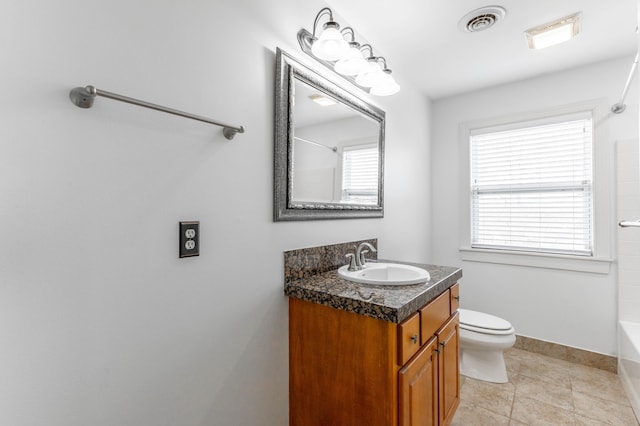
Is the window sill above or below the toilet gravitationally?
above

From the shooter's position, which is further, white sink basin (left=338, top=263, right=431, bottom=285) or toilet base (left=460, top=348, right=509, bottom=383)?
toilet base (left=460, top=348, right=509, bottom=383)

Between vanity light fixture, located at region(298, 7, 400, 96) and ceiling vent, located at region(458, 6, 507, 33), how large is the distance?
→ 0.60m

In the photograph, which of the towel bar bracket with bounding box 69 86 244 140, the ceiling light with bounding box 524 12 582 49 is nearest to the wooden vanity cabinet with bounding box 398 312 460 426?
the towel bar bracket with bounding box 69 86 244 140

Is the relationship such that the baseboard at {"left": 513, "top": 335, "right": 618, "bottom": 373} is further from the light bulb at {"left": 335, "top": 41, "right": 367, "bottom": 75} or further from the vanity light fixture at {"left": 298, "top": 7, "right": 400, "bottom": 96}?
the light bulb at {"left": 335, "top": 41, "right": 367, "bottom": 75}

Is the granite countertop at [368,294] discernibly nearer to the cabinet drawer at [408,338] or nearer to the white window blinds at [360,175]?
the cabinet drawer at [408,338]

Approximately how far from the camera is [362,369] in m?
1.17

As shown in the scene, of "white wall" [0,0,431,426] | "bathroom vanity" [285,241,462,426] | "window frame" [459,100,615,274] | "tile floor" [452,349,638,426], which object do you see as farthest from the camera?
"window frame" [459,100,615,274]

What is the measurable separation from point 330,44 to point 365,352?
133 cm

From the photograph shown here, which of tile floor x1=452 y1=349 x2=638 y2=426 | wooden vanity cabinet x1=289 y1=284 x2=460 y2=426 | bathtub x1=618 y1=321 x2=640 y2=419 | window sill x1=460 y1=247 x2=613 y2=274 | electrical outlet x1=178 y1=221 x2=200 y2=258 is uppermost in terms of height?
electrical outlet x1=178 y1=221 x2=200 y2=258

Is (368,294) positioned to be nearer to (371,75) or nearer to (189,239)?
(189,239)

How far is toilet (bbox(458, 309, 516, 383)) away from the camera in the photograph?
2061 millimetres

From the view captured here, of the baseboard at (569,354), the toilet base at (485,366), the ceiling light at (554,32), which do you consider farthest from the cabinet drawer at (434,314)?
the ceiling light at (554,32)

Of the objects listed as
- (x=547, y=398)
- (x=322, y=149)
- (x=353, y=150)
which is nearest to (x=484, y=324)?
(x=547, y=398)

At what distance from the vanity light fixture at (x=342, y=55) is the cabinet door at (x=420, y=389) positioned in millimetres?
1383
